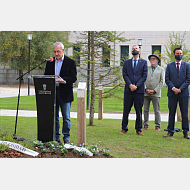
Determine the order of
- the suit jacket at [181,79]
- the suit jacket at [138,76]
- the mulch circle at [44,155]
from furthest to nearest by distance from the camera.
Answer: the suit jacket at [138,76]
the suit jacket at [181,79]
the mulch circle at [44,155]

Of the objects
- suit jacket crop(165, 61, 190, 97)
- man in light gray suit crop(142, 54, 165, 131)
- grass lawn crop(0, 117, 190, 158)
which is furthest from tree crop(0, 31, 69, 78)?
suit jacket crop(165, 61, 190, 97)

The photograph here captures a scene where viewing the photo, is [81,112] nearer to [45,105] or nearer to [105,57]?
[45,105]

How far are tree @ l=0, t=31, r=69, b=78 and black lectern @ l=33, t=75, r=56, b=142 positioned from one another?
109 feet

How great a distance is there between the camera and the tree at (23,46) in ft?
126

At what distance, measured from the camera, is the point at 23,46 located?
130ft

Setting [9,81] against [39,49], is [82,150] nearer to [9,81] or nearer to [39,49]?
[39,49]

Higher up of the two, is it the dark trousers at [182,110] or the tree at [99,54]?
the tree at [99,54]

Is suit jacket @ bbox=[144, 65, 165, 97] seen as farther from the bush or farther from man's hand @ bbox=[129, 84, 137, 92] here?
the bush

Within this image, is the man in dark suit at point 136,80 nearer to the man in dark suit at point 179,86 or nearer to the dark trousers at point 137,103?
the dark trousers at point 137,103

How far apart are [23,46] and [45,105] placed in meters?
35.1

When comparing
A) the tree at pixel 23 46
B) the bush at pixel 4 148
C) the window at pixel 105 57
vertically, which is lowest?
the bush at pixel 4 148

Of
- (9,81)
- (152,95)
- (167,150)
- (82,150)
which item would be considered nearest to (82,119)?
(82,150)

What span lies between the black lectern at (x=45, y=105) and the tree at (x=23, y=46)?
3325cm

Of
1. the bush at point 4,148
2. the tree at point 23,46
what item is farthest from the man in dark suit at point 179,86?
the tree at point 23,46
